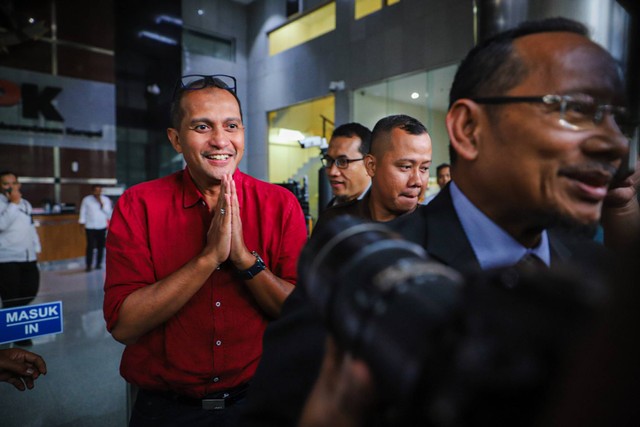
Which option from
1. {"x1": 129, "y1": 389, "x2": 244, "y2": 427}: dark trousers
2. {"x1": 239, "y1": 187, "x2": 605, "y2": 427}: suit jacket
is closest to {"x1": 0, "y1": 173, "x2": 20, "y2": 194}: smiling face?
{"x1": 129, "y1": 389, "x2": 244, "y2": 427}: dark trousers

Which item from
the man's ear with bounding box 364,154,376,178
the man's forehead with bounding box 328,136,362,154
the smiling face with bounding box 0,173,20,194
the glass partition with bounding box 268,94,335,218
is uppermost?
the glass partition with bounding box 268,94,335,218

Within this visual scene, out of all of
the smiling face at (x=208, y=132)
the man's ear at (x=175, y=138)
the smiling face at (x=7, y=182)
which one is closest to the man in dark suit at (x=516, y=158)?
the smiling face at (x=208, y=132)

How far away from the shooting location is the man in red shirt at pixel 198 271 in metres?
1.27

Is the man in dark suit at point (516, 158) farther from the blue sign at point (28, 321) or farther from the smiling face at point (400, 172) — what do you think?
the blue sign at point (28, 321)

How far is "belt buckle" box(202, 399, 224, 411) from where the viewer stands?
1349mm

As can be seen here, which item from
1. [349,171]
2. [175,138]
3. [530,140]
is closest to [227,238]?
[175,138]

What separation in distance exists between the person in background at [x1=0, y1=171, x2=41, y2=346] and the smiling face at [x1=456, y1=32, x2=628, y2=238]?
4.86 metres

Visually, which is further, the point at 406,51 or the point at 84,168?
the point at 84,168

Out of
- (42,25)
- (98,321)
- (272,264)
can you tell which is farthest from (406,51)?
(42,25)

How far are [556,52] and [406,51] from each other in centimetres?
792

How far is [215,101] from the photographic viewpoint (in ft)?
4.75

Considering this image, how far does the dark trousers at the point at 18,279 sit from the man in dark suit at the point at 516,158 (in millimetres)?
4502

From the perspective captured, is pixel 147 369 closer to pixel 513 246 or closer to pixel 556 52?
pixel 513 246

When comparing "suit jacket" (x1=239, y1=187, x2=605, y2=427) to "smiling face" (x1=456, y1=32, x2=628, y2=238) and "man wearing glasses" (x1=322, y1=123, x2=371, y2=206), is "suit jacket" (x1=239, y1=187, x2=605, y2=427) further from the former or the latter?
"man wearing glasses" (x1=322, y1=123, x2=371, y2=206)
